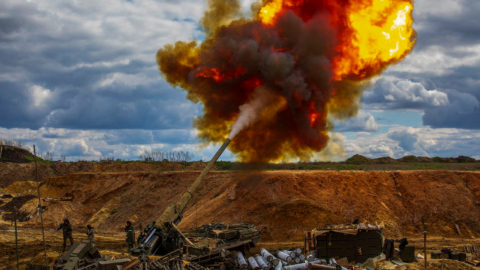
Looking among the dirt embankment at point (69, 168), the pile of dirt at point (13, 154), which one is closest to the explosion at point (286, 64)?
the dirt embankment at point (69, 168)

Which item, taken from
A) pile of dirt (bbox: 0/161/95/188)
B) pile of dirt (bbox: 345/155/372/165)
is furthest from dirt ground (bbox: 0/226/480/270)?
pile of dirt (bbox: 345/155/372/165)

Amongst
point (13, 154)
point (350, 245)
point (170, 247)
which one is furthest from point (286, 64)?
point (13, 154)

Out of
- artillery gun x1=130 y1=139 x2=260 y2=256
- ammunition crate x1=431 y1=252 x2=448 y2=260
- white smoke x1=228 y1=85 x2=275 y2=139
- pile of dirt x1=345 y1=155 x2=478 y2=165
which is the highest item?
white smoke x1=228 y1=85 x2=275 y2=139

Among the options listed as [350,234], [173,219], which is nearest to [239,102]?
[173,219]

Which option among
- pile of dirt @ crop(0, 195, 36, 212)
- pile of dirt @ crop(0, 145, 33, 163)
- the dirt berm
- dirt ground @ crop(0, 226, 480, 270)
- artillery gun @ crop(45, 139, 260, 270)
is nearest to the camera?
artillery gun @ crop(45, 139, 260, 270)

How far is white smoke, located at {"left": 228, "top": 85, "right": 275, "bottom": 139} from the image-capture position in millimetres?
20969

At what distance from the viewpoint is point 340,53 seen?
21.7m

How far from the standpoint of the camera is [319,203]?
100ft

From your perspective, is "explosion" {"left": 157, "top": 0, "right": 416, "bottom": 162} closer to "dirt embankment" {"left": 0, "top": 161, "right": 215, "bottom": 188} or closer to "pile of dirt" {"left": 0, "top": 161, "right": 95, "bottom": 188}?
"dirt embankment" {"left": 0, "top": 161, "right": 215, "bottom": 188}

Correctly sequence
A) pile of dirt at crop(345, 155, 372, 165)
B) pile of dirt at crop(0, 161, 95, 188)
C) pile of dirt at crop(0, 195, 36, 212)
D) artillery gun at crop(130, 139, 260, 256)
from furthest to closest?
pile of dirt at crop(345, 155, 372, 165) < pile of dirt at crop(0, 161, 95, 188) < pile of dirt at crop(0, 195, 36, 212) < artillery gun at crop(130, 139, 260, 256)

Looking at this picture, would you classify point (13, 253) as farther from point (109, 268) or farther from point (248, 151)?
point (248, 151)

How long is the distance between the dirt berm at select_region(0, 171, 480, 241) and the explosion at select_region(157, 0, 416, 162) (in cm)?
715

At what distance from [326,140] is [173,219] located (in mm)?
8649

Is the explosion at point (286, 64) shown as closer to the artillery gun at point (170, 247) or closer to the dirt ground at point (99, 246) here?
the artillery gun at point (170, 247)
